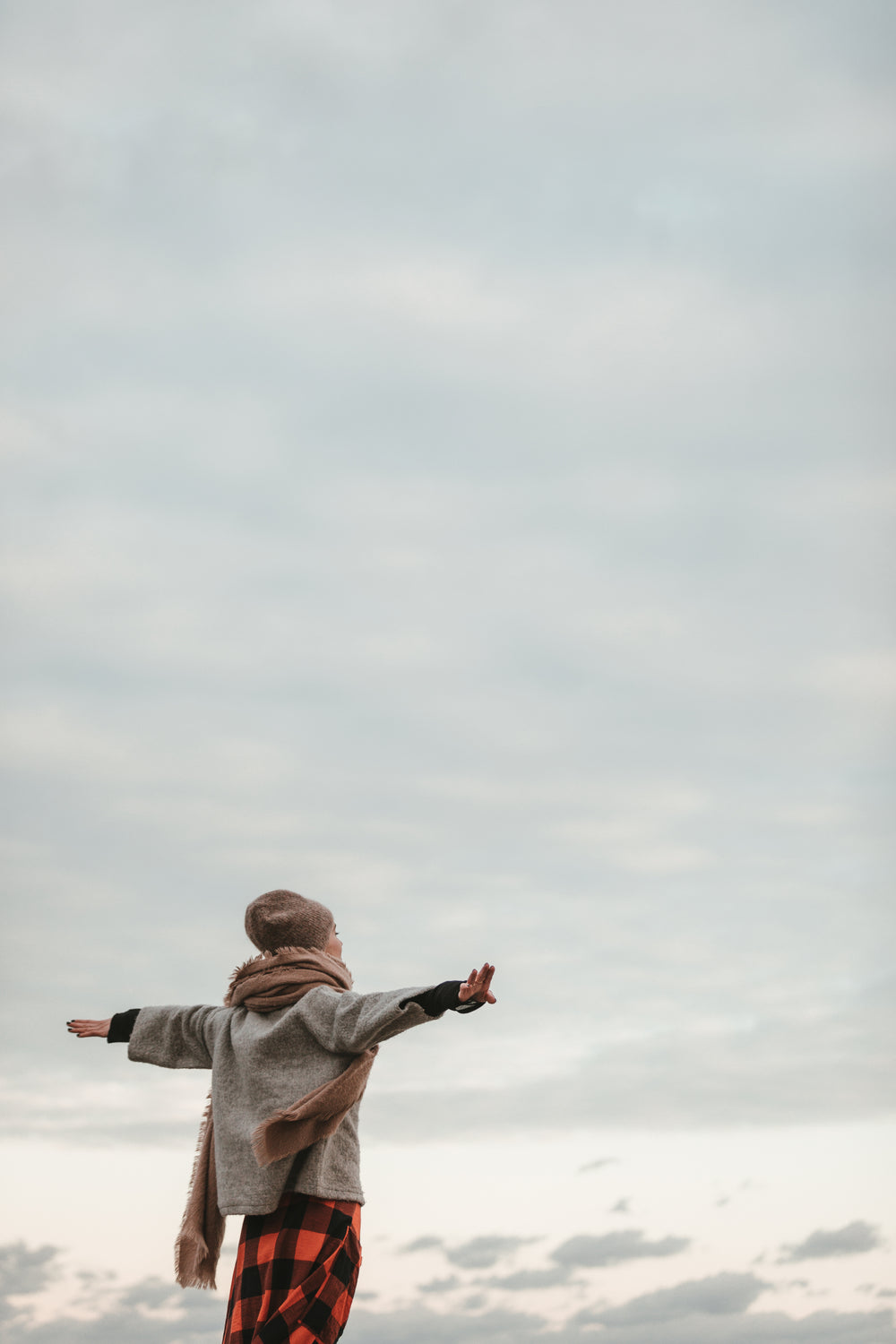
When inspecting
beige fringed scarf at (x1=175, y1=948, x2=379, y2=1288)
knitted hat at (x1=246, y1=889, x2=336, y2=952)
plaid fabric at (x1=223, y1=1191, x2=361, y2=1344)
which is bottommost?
plaid fabric at (x1=223, y1=1191, x2=361, y2=1344)

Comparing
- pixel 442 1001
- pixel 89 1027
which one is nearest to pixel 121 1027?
pixel 89 1027

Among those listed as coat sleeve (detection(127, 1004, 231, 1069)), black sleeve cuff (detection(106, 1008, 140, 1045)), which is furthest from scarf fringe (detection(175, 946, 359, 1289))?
black sleeve cuff (detection(106, 1008, 140, 1045))

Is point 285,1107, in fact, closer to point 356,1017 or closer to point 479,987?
point 356,1017

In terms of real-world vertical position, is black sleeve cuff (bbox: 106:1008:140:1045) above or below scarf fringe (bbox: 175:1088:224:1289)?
above

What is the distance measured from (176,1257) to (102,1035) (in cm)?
107

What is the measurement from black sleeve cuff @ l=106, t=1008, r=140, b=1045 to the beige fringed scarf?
501 mm

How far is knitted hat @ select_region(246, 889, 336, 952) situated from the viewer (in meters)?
6.37

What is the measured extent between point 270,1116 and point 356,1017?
0.56 m

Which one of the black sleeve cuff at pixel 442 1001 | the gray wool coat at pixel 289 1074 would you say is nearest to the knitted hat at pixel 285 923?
the gray wool coat at pixel 289 1074

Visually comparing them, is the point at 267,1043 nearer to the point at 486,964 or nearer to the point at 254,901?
the point at 254,901

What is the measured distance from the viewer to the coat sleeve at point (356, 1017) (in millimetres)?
5637

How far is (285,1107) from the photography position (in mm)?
5938

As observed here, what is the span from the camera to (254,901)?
6.46 m

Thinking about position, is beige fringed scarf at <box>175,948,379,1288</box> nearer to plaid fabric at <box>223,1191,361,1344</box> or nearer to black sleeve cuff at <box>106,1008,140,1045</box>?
plaid fabric at <box>223,1191,361,1344</box>
